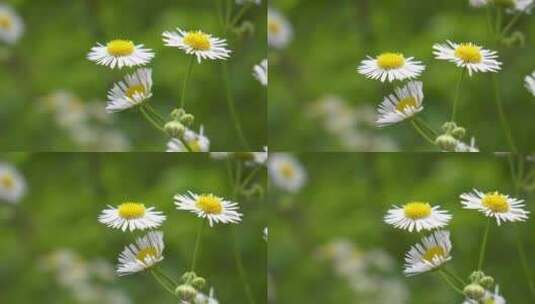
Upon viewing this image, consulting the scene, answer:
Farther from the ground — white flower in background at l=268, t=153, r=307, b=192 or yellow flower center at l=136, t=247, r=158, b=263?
white flower in background at l=268, t=153, r=307, b=192

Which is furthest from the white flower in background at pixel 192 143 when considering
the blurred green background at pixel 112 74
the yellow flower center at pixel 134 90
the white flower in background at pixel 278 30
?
the white flower in background at pixel 278 30

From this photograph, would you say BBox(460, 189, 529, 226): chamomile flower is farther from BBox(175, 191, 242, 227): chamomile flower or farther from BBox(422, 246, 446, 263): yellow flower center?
BBox(175, 191, 242, 227): chamomile flower

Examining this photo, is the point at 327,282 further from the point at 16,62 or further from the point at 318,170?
the point at 16,62

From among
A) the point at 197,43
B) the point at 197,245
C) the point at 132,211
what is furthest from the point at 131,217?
the point at 197,43

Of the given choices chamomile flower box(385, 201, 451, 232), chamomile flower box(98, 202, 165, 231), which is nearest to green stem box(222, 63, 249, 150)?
chamomile flower box(98, 202, 165, 231)

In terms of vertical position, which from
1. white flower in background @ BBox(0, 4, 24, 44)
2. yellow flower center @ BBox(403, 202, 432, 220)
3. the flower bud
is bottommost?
yellow flower center @ BBox(403, 202, 432, 220)

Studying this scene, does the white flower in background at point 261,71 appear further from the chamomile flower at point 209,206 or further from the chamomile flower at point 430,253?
the chamomile flower at point 430,253
